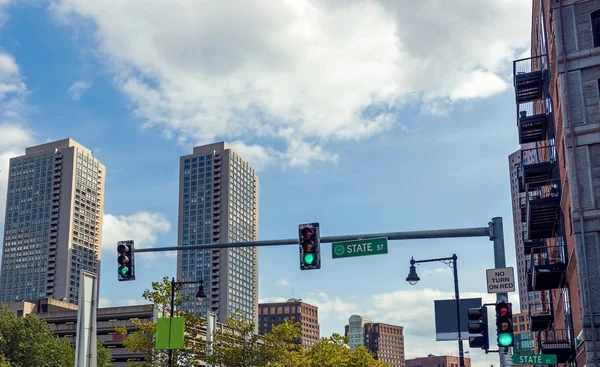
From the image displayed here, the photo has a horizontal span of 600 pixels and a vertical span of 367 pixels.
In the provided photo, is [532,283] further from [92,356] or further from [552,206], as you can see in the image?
[92,356]

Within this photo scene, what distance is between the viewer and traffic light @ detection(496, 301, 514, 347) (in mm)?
17111

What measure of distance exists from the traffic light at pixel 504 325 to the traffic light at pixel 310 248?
185 inches

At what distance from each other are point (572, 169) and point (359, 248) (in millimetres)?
14361

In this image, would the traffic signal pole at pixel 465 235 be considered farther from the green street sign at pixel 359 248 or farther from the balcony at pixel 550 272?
the balcony at pixel 550 272

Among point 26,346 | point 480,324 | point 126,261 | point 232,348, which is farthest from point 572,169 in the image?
point 26,346

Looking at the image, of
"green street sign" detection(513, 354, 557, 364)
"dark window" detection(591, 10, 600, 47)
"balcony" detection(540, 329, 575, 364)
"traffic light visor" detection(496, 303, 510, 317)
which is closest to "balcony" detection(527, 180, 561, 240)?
"balcony" detection(540, 329, 575, 364)

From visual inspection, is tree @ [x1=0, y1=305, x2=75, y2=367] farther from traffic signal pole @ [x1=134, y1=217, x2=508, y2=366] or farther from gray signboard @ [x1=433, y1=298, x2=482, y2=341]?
traffic signal pole @ [x1=134, y1=217, x2=508, y2=366]

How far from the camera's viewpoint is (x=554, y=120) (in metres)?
36.0

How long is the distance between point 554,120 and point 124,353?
123529 millimetres

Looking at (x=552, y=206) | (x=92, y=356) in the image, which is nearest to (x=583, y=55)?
(x=552, y=206)

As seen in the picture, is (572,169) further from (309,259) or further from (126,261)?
(126,261)

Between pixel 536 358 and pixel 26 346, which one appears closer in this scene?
pixel 536 358

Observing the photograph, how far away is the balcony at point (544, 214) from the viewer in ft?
111

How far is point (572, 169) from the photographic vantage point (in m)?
29.3
